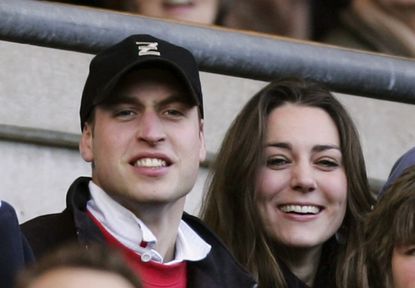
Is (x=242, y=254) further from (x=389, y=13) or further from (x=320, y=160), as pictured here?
(x=389, y=13)

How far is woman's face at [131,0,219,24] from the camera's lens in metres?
6.97

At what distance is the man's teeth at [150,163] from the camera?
5.48 m

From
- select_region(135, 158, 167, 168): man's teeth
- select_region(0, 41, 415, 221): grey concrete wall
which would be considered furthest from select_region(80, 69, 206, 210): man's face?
select_region(0, 41, 415, 221): grey concrete wall

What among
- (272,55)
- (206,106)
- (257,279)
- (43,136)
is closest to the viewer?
(272,55)

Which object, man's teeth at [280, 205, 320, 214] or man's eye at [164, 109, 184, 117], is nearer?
man's eye at [164, 109, 184, 117]

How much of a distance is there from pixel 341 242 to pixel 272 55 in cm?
112

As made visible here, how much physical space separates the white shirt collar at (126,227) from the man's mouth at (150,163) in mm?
131

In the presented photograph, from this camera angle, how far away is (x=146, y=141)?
5.47 m

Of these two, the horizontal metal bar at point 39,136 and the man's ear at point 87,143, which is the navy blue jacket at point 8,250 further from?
the horizontal metal bar at point 39,136

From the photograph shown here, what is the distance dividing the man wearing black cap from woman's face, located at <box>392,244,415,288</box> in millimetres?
524

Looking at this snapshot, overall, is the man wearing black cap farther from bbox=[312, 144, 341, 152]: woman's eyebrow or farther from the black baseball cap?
bbox=[312, 144, 341, 152]: woman's eyebrow

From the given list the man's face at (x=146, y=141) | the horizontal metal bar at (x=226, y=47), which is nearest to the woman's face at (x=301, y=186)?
the horizontal metal bar at (x=226, y=47)

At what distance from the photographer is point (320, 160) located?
20.5 ft

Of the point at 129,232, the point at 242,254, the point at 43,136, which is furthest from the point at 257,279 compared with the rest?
the point at 43,136
